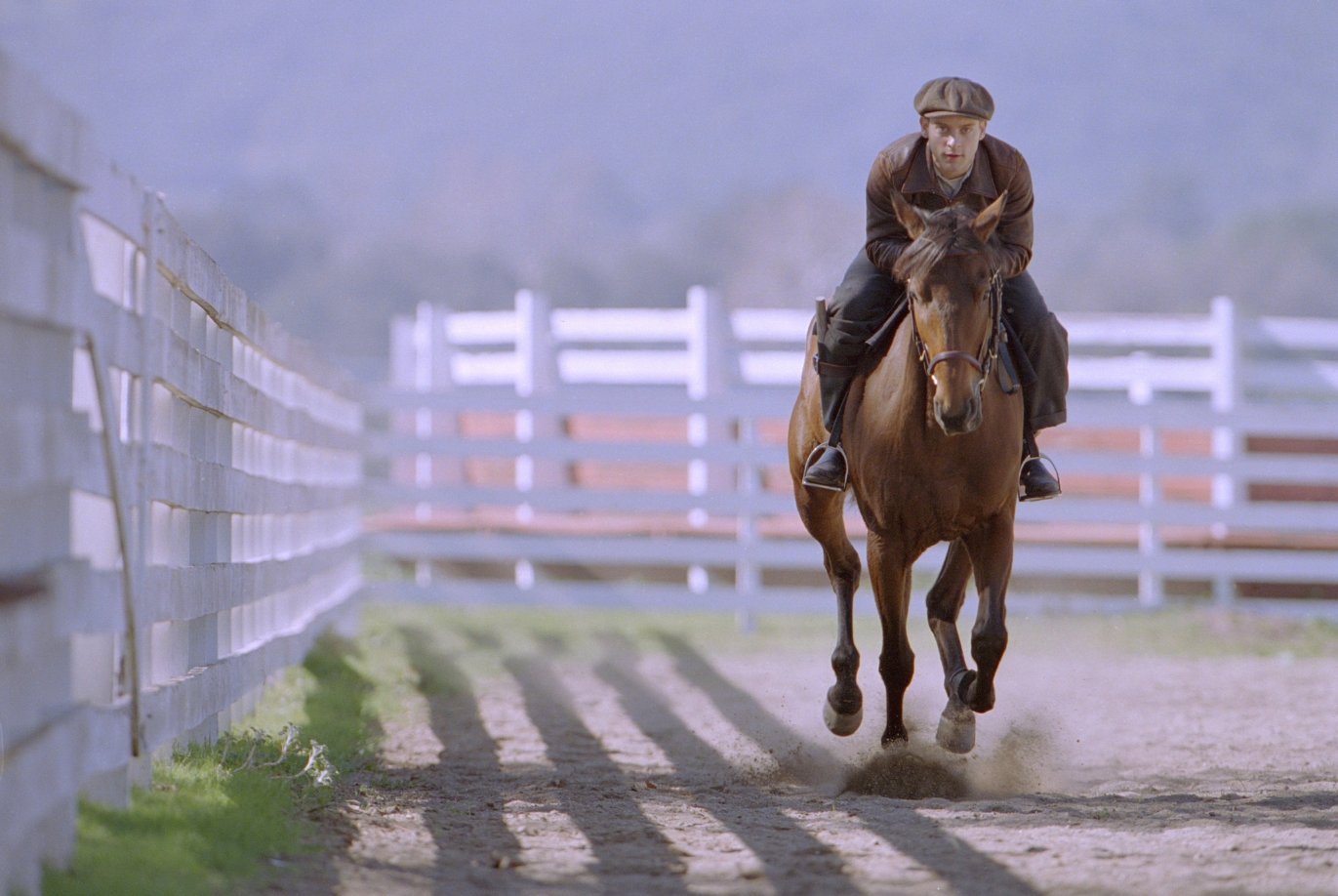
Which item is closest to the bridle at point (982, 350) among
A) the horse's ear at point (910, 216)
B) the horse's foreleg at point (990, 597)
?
the horse's ear at point (910, 216)

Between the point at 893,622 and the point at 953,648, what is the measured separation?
39 cm

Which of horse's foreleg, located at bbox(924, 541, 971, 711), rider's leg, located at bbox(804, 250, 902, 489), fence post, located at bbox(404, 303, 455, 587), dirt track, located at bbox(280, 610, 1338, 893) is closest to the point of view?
dirt track, located at bbox(280, 610, 1338, 893)

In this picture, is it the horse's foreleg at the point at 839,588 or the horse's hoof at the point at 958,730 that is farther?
the horse's foreleg at the point at 839,588

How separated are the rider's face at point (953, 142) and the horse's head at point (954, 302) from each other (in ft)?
1.55

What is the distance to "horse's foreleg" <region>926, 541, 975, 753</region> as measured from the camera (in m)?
5.66

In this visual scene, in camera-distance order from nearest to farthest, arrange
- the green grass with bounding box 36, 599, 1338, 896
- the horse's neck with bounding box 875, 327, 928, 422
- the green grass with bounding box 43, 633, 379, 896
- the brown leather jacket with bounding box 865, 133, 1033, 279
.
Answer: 1. the green grass with bounding box 43, 633, 379, 896
2. the green grass with bounding box 36, 599, 1338, 896
3. the horse's neck with bounding box 875, 327, 928, 422
4. the brown leather jacket with bounding box 865, 133, 1033, 279

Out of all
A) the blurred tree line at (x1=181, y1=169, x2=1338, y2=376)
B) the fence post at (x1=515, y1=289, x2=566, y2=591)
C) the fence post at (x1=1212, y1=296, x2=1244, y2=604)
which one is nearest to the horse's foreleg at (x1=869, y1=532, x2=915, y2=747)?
the fence post at (x1=1212, y1=296, x2=1244, y2=604)

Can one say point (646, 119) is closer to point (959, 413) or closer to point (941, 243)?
point (941, 243)

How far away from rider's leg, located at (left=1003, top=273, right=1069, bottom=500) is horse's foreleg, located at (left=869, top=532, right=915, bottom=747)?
58 cm

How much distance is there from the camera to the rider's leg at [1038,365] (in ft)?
19.0

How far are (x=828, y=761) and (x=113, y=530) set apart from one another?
9.65 feet

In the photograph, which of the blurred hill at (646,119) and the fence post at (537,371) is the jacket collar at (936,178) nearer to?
the fence post at (537,371)

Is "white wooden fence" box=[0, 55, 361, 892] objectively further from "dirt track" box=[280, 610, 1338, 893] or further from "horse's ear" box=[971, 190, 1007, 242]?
"horse's ear" box=[971, 190, 1007, 242]

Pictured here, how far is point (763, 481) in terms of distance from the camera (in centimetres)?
1484
